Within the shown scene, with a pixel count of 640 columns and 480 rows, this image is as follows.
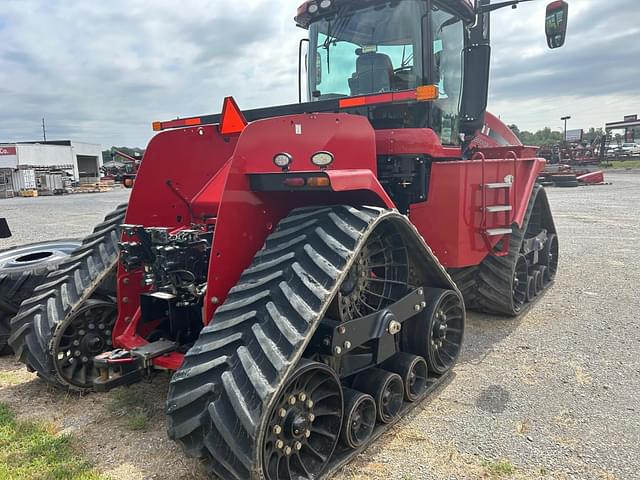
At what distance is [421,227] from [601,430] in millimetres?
2127

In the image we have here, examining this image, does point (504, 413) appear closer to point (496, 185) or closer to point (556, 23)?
point (496, 185)

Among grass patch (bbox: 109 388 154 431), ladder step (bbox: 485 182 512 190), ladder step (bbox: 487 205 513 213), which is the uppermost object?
ladder step (bbox: 485 182 512 190)

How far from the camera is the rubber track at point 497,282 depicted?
17.8ft

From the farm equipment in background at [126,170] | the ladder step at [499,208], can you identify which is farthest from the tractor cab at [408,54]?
the farm equipment in background at [126,170]

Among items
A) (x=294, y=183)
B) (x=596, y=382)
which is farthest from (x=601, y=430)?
(x=294, y=183)

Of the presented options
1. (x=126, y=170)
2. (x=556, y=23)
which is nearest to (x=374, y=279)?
(x=126, y=170)

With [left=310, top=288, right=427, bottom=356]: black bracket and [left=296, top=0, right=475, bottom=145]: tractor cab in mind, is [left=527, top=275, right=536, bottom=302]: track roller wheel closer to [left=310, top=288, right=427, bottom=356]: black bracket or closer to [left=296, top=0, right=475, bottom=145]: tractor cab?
[left=296, top=0, right=475, bottom=145]: tractor cab

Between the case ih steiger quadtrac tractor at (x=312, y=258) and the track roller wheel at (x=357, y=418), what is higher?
the case ih steiger quadtrac tractor at (x=312, y=258)

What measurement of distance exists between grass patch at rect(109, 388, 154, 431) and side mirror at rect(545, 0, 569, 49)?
481cm

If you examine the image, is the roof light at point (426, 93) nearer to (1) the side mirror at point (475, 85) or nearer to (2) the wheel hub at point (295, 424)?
(1) the side mirror at point (475, 85)

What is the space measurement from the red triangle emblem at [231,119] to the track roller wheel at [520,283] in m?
3.69

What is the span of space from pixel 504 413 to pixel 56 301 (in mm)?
3317

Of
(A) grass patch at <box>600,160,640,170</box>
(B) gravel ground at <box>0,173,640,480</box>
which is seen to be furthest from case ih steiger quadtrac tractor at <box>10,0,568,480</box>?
(A) grass patch at <box>600,160,640,170</box>

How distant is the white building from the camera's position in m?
43.9
